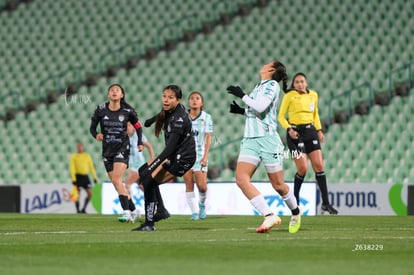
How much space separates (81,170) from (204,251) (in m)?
14.1

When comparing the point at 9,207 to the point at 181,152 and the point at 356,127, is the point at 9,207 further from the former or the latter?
the point at 181,152

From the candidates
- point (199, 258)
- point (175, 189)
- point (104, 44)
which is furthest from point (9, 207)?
point (199, 258)

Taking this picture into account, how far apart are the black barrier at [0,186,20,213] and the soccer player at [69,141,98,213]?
1.38 m

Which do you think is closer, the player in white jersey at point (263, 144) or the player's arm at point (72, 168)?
the player in white jersey at point (263, 144)

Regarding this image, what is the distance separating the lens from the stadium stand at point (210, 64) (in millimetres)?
23719

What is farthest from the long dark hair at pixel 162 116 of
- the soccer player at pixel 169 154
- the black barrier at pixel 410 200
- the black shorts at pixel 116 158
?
the black barrier at pixel 410 200

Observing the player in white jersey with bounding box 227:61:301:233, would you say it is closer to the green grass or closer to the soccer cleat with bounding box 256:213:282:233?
the soccer cleat with bounding box 256:213:282:233

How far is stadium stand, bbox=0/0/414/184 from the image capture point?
2372 cm

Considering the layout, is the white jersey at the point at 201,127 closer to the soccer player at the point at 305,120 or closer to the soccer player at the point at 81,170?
the soccer player at the point at 305,120

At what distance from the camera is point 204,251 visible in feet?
29.7

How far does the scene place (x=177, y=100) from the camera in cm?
1202

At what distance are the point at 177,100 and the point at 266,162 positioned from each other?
1505 mm

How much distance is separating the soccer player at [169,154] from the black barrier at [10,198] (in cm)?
1092

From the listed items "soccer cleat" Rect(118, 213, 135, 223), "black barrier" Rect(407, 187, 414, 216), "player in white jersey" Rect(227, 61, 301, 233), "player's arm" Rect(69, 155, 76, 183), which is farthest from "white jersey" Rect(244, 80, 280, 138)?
"player's arm" Rect(69, 155, 76, 183)
